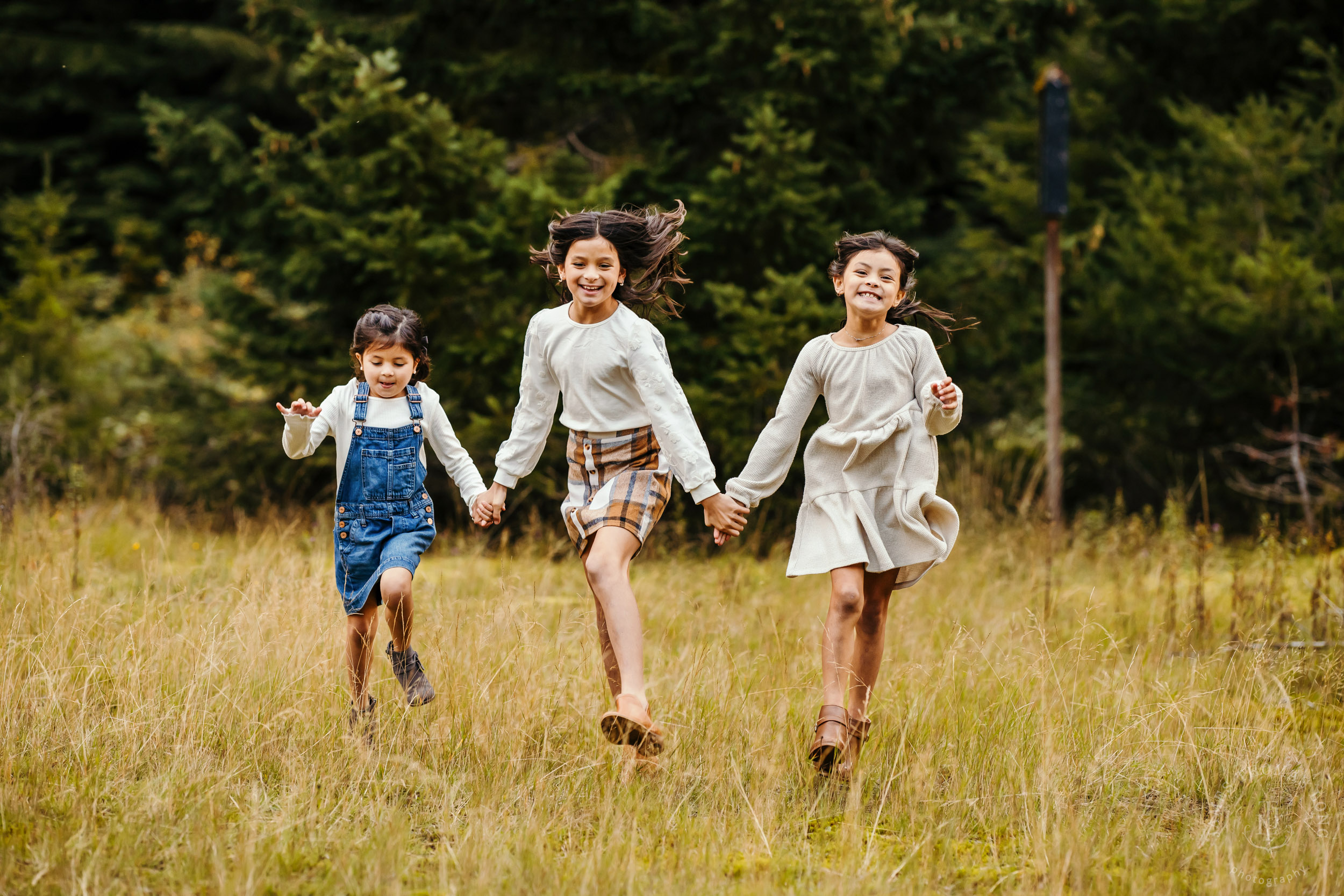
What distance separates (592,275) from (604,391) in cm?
39

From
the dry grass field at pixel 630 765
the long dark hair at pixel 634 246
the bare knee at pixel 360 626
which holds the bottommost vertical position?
the dry grass field at pixel 630 765

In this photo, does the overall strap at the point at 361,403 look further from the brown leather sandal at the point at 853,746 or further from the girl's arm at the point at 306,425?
the brown leather sandal at the point at 853,746

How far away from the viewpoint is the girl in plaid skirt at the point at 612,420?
3.51 meters

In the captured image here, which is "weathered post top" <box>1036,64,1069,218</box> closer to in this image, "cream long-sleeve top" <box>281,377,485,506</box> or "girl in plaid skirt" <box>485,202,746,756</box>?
"girl in plaid skirt" <box>485,202,746,756</box>

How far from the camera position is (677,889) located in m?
2.65

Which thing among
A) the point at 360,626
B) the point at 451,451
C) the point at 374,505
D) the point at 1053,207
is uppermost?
the point at 1053,207

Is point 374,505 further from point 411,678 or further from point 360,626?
point 411,678

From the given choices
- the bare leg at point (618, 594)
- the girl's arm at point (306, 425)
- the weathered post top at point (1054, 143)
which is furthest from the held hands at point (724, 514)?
the weathered post top at point (1054, 143)

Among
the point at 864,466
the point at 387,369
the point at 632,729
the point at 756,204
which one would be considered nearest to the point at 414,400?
the point at 387,369

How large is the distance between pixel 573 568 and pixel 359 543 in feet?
10.9

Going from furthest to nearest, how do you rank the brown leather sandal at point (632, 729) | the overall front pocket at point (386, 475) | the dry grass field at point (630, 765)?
1. the overall front pocket at point (386, 475)
2. the brown leather sandal at point (632, 729)
3. the dry grass field at point (630, 765)

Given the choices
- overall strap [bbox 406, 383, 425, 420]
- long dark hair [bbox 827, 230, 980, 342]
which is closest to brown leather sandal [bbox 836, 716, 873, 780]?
long dark hair [bbox 827, 230, 980, 342]

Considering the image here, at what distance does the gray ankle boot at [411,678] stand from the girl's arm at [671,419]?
3.69ft

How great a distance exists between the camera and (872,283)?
364cm
